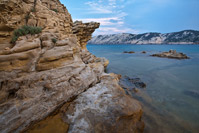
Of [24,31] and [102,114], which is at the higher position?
[24,31]

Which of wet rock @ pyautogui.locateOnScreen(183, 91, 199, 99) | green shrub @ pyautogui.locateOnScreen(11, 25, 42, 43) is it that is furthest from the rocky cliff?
wet rock @ pyautogui.locateOnScreen(183, 91, 199, 99)

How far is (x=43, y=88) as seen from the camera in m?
5.62

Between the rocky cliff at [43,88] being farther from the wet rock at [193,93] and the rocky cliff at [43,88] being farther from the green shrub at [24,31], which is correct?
the wet rock at [193,93]

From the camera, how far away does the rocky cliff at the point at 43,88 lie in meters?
4.86

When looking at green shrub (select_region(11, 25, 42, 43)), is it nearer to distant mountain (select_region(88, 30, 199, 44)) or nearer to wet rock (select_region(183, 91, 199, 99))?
wet rock (select_region(183, 91, 199, 99))

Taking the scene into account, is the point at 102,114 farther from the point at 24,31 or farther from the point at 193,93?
the point at 193,93

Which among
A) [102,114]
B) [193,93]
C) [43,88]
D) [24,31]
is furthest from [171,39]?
[43,88]

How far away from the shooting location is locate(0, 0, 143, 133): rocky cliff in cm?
486

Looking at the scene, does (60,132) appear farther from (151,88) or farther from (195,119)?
(151,88)

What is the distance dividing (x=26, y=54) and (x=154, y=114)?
32.6ft

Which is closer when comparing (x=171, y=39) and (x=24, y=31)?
(x=24, y=31)

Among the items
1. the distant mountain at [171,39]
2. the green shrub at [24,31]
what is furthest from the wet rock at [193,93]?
the distant mountain at [171,39]

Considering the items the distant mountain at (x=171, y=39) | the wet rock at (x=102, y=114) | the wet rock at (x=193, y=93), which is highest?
the distant mountain at (x=171, y=39)

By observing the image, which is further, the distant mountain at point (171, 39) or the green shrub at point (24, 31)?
the distant mountain at point (171, 39)
